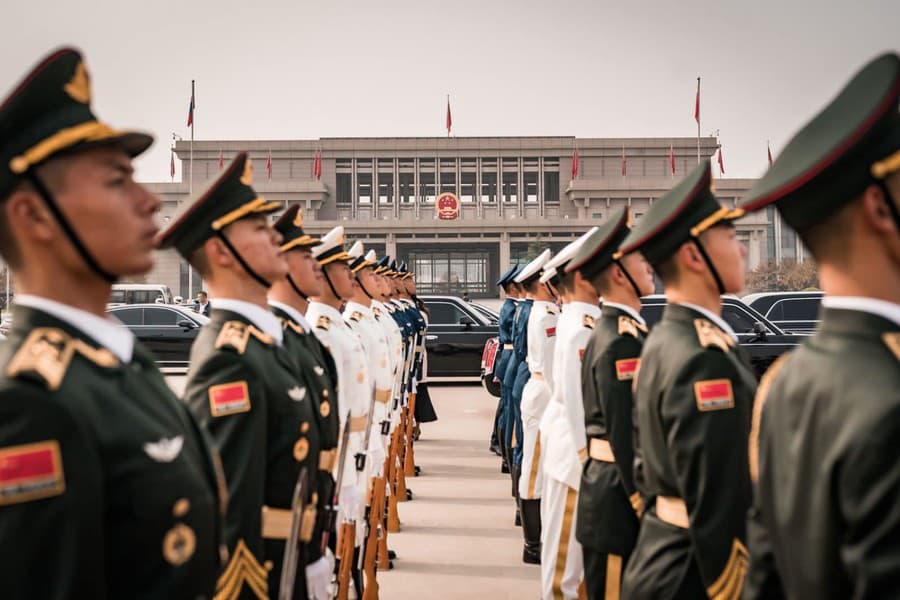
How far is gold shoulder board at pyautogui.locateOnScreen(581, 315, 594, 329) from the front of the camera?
4.34 m

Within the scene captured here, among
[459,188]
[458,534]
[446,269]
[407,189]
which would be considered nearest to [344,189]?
[407,189]

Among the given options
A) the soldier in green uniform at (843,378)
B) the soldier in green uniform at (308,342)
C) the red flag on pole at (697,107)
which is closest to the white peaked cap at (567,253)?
the soldier in green uniform at (308,342)

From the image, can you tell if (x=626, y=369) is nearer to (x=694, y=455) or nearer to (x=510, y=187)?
(x=694, y=455)

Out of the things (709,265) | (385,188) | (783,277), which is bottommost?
(709,265)

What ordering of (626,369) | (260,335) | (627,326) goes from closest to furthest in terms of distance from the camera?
(260,335)
(626,369)
(627,326)

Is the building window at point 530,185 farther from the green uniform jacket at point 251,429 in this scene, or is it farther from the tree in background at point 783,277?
the green uniform jacket at point 251,429

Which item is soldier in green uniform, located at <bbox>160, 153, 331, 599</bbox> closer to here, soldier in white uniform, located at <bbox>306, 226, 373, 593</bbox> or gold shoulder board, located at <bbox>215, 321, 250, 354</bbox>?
gold shoulder board, located at <bbox>215, 321, 250, 354</bbox>

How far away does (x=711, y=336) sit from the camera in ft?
8.27

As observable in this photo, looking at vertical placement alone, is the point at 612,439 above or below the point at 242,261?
below

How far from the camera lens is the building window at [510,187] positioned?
2115 inches

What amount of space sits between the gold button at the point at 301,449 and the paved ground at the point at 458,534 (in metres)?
3.10

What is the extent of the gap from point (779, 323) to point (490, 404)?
509cm

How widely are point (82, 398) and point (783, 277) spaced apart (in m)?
46.4

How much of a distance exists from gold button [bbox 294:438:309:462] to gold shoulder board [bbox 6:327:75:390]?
1.08 m
